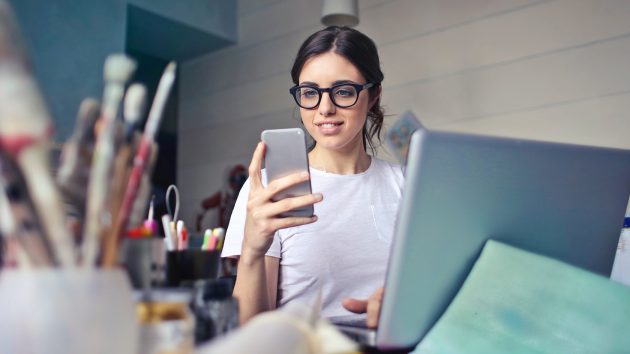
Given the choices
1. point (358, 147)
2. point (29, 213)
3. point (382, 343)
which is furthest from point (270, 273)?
point (29, 213)

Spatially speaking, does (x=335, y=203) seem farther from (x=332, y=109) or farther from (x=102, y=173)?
(x=102, y=173)

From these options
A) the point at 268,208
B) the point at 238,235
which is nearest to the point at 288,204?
the point at 268,208

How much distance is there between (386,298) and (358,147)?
918 mm

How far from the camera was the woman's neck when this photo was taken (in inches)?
60.1

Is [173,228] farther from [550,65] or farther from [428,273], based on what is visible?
[550,65]

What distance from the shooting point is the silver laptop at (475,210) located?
663 millimetres

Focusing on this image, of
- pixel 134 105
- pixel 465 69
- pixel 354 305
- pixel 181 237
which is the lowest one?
pixel 354 305

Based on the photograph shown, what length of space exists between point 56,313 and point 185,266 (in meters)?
0.23

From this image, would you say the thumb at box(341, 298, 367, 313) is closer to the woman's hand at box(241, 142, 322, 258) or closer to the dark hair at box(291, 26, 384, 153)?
the woman's hand at box(241, 142, 322, 258)

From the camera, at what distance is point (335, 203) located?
1445 millimetres

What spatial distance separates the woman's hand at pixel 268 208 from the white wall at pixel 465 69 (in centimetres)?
143

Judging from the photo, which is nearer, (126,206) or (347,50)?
(126,206)

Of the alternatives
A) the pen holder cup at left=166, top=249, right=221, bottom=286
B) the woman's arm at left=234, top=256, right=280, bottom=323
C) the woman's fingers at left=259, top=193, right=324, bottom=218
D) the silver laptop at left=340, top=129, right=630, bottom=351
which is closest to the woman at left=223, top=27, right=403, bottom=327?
the woman's arm at left=234, top=256, right=280, bottom=323

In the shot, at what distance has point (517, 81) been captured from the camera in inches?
109
